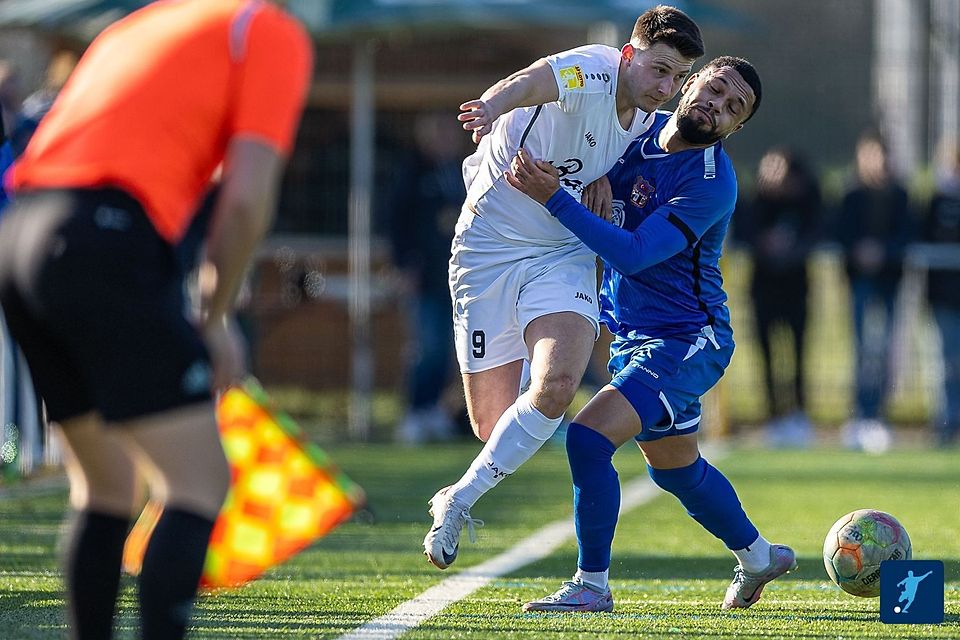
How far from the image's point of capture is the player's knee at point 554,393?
18.3 feet

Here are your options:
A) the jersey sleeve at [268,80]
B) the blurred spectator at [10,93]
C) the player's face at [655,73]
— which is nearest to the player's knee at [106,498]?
the jersey sleeve at [268,80]

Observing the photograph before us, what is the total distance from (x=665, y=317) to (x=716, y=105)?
73cm

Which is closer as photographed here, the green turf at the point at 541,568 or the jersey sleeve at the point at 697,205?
the green turf at the point at 541,568

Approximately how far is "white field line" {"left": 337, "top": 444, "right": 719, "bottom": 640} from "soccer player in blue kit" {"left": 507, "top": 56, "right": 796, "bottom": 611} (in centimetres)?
41

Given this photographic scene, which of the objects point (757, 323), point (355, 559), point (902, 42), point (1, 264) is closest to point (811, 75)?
point (902, 42)

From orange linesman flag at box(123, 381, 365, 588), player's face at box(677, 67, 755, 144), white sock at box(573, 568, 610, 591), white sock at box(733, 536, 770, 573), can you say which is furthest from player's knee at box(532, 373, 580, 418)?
orange linesman flag at box(123, 381, 365, 588)

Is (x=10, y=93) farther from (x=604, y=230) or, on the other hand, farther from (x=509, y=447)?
(x=604, y=230)

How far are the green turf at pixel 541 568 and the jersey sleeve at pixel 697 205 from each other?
128 centimetres

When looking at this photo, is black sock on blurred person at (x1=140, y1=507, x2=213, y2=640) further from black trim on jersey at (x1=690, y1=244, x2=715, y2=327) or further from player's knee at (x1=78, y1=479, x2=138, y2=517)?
black trim on jersey at (x1=690, y1=244, x2=715, y2=327)

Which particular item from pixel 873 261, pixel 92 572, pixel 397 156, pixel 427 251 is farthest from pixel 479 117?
pixel 397 156

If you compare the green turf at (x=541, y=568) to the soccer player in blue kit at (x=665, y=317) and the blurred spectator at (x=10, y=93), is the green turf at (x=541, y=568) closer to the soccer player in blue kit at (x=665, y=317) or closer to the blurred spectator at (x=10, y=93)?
the soccer player in blue kit at (x=665, y=317)

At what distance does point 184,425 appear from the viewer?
11.6ft

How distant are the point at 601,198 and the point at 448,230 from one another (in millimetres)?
8191

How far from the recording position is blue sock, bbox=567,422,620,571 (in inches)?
215
